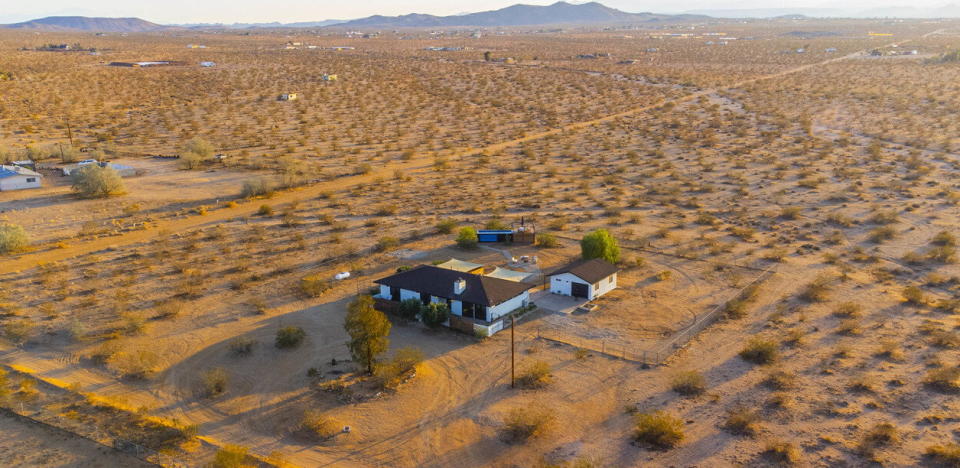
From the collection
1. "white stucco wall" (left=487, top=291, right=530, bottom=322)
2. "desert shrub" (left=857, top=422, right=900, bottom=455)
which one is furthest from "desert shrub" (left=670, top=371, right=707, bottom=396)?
"white stucco wall" (left=487, top=291, right=530, bottom=322)

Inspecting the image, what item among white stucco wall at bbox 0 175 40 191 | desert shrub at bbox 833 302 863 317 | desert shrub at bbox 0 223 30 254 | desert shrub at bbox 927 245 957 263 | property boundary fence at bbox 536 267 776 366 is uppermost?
white stucco wall at bbox 0 175 40 191

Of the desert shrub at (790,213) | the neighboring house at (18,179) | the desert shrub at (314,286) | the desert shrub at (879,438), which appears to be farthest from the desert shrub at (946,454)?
the neighboring house at (18,179)

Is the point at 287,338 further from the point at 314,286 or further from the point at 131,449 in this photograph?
the point at 131,449

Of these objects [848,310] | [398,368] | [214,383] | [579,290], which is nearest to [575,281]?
[579,290]

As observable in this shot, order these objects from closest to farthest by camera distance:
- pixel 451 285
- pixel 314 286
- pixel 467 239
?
pixel 451 285, pixel 314 286, pixel 467 239

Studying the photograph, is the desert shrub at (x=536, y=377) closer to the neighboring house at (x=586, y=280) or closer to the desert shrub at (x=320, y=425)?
the desert shrub at (x=320, y=425)

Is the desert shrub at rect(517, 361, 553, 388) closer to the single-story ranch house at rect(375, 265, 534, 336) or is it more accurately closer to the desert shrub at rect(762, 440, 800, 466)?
the single-story ranch house at rect(375, 265, 534, 336)
